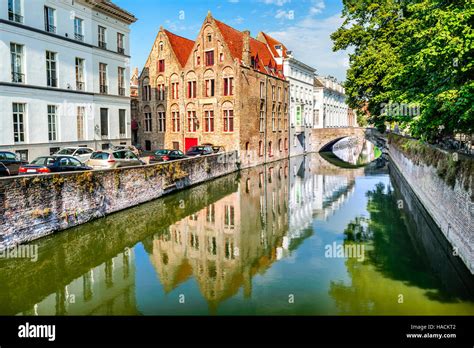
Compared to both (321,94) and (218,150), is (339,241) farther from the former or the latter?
(321,94)

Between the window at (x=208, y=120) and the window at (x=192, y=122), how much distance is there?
51.5 inches

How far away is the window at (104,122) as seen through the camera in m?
34.7

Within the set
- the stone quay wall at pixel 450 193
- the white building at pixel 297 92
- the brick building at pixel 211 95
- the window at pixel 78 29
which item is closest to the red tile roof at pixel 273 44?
the white building at pixel 297 92

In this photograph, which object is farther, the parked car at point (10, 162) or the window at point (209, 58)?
the window at point (209, 58)

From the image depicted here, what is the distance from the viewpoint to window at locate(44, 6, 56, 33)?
28.4 m

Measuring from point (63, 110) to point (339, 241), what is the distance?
76.1 ft

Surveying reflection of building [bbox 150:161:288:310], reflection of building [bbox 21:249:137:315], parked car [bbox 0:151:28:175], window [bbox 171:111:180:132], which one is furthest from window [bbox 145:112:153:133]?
reflection of building [bbox 21:249:137:315]

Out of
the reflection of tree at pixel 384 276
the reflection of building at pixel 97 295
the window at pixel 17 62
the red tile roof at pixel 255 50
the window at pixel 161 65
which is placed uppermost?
the red tile roof at pixel 255 50

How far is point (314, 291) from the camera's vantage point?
38.9 ft

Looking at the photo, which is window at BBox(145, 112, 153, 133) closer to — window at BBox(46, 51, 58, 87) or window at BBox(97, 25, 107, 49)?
window at BBox(97, 25, 107, 49)

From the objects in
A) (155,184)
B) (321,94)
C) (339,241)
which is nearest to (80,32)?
(155,184)

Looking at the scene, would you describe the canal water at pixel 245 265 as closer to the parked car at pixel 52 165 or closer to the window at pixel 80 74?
the parked car at pixel 52 165

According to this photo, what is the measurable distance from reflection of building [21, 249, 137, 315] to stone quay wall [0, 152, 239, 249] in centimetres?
335

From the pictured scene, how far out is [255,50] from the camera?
48500 millimetres
